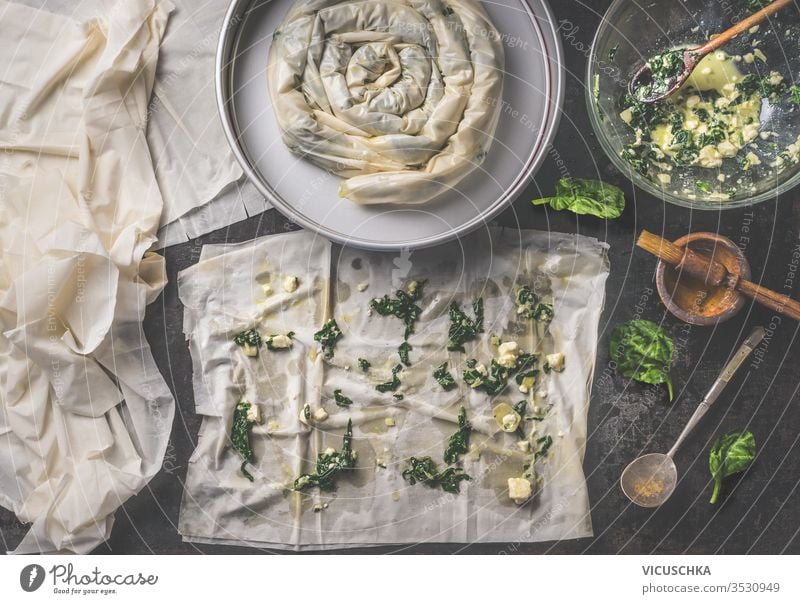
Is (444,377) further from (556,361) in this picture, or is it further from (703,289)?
(703,289)

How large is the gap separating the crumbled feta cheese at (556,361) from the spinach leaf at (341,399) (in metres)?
0.34

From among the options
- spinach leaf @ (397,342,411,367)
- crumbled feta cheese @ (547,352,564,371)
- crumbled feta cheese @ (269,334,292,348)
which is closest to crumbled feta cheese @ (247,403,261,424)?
crumbled feta cheese @ (269,334,292,348)

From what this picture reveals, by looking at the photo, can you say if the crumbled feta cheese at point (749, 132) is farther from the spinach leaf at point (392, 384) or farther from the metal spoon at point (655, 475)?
the spinach leaf at point (392, 384)

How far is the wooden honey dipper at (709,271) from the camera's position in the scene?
102cm

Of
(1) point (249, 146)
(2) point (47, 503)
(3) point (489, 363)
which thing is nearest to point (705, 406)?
(3) point (489, 363)

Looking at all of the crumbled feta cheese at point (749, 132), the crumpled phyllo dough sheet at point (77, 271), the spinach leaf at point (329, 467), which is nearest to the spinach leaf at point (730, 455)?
the crumbled feta cheese at point (749, 132)

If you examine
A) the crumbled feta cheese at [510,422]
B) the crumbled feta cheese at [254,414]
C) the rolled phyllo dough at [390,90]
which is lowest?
the crumbled feta cheese at [254,414]

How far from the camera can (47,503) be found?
1049 millimetres

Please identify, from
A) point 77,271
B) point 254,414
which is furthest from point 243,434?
point 77,271

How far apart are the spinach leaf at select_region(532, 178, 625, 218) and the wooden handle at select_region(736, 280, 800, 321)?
227mm

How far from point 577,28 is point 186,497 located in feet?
3.36

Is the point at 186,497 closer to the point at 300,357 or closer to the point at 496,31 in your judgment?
the point at 300,357

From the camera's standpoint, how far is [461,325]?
1.09m

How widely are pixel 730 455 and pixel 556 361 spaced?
1.06ft
